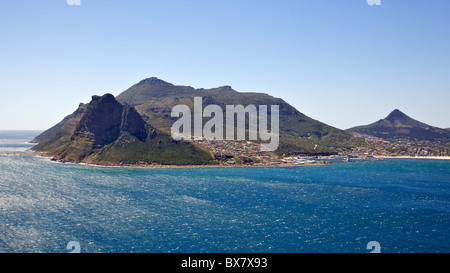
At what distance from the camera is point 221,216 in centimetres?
7512

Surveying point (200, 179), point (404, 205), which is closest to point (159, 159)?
point (200, 179)

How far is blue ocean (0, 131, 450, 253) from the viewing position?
56969mm

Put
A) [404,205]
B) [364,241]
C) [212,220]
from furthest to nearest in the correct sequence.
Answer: [404,205]
[212,220]
[364,241]

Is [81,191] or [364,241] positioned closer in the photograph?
[364,241]

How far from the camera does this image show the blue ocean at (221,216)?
57.0 m

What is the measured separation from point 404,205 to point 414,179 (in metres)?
65.1
